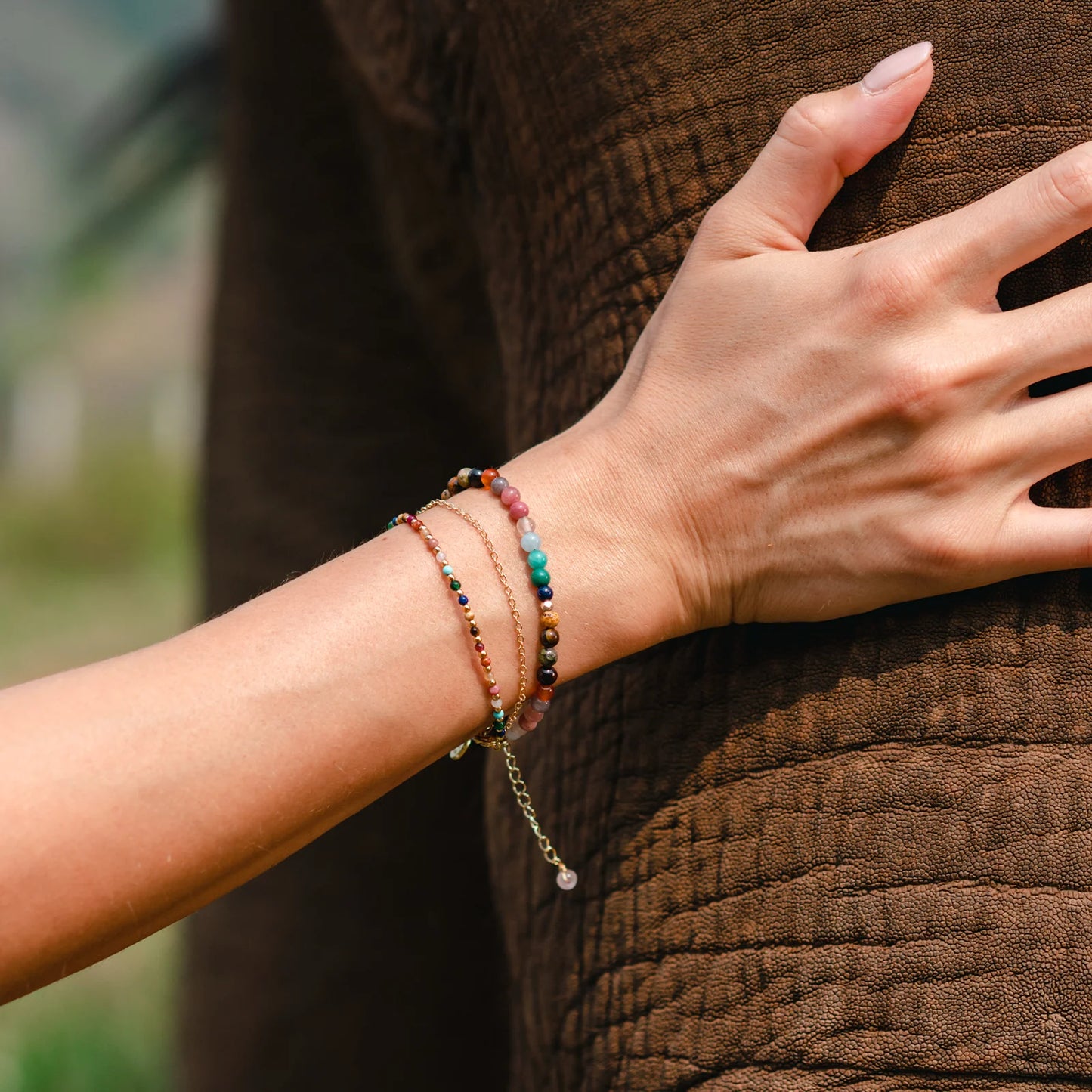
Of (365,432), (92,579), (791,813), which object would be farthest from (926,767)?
(92,579)

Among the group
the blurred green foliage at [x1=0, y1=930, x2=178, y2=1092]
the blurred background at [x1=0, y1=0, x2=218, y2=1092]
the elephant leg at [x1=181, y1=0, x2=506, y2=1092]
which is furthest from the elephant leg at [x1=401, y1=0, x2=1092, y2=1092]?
the blurred green foliage at [x1=0, y1=930, x2=178, y2=1092]

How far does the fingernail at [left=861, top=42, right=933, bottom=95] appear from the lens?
0.54 m

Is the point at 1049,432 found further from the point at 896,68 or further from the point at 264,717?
the point at 264,717

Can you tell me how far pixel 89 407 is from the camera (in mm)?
3393

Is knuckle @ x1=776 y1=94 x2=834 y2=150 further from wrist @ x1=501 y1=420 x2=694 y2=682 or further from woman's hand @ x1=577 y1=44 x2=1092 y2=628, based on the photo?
wrist @ x1=501 y1=420 x2=694 y2=682

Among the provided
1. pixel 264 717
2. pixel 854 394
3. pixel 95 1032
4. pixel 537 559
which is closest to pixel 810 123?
pixel 854 394

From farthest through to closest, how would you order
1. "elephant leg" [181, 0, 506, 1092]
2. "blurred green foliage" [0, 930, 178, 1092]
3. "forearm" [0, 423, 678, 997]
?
"blurred green foliage" [0, 930, 178, 1092] → "elephant leg" [181, 0, 506, 1092] → "forearm" [0, 423, 678, 997]

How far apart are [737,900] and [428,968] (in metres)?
0.65

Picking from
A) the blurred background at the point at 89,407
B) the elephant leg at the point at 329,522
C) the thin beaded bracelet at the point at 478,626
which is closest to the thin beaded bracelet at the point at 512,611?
the thin beaded bracelet at the point at 478,626

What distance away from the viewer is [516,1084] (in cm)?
79

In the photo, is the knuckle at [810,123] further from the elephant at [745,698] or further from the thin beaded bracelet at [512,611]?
the thin beaded bracelet at [512,611]

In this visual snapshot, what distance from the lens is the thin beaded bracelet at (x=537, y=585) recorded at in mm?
566

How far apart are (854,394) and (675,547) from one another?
102 mm

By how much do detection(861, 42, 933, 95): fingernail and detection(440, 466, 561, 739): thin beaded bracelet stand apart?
0.23 meters
